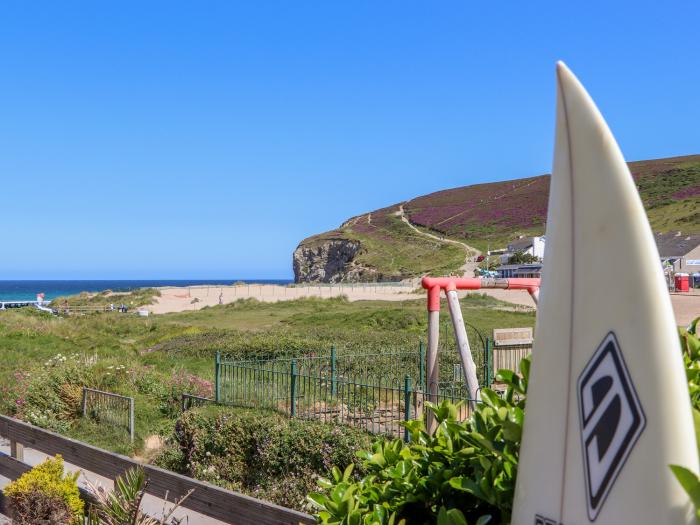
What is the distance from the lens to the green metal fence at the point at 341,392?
9727mm

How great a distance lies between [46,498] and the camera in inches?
201

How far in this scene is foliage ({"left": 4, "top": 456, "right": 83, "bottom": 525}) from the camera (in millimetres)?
5094

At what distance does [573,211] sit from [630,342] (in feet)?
1.52

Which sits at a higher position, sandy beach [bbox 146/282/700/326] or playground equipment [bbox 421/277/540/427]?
playground equipment [bbox 421/277/540/427]

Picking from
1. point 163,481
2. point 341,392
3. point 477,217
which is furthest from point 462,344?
point 477,217

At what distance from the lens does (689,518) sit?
190 cm

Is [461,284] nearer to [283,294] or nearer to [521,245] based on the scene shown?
[283,294]

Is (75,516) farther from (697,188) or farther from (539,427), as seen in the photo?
(697,188)

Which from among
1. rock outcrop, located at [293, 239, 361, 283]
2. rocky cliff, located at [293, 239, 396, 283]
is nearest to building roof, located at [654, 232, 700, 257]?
rocky cliff, located at [293, 239, 396, 283]

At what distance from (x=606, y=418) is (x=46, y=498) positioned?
4.43 m

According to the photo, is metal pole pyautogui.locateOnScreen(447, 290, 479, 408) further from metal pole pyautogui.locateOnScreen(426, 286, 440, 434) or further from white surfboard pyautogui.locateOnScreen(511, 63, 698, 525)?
white surfboard pyautogui.locateOnScreen(511, 63, 698, 525)

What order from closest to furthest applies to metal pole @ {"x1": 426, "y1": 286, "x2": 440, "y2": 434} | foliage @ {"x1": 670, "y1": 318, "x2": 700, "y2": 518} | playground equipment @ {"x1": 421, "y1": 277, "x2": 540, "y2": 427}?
1. foliage @ {"x1": 670, "y1": 318, "x2": 700, "y2": 518}
2. metal pole @ {"x1": 426, "y1": 286, "x2": 440, "y2": 434}
3. playground equipment @ {"x1": 421, "y1": 277, "x2": 540, "y2": 427}

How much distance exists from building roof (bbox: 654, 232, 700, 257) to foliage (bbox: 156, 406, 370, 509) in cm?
5066

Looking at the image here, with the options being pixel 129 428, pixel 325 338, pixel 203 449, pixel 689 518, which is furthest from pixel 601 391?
pixel 325 338
